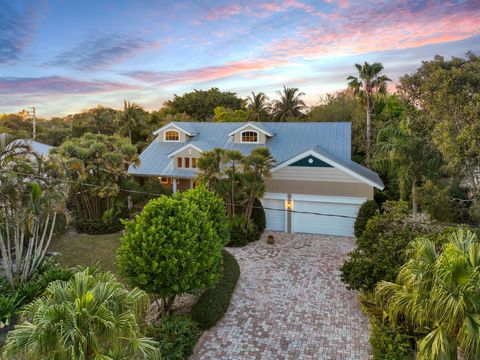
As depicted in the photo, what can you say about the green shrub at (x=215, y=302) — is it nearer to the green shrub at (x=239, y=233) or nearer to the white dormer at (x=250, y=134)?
the green shrub at (x=239, y=233)

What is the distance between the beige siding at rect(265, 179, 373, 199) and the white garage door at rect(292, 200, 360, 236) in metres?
0.74

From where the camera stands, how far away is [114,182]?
67.6ft

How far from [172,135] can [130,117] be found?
50.3 feet

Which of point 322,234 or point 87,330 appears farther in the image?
point 322,234

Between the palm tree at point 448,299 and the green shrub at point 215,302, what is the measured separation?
21.0 feet

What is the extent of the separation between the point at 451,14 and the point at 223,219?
1464 centimetres

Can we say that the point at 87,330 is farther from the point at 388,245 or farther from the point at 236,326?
the point at 388,245

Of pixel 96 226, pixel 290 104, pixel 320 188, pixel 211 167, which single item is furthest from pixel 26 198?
pixel 290 104

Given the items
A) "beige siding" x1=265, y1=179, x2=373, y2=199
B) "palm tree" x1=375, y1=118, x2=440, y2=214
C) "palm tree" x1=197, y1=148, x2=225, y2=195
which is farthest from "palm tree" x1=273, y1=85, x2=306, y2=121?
"palm tree" x1=197, y1=148, x2=225, y2=195

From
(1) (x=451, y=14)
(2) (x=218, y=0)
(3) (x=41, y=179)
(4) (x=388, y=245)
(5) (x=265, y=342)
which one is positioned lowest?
(5) (x=265, y=342)

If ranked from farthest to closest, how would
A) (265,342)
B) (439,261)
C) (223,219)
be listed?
(223,219) < (265,342) < (439,261)

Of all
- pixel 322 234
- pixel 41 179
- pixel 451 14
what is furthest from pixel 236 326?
pixel 451 14

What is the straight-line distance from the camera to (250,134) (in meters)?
26.1

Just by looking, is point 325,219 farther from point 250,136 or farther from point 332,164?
point 250,136
